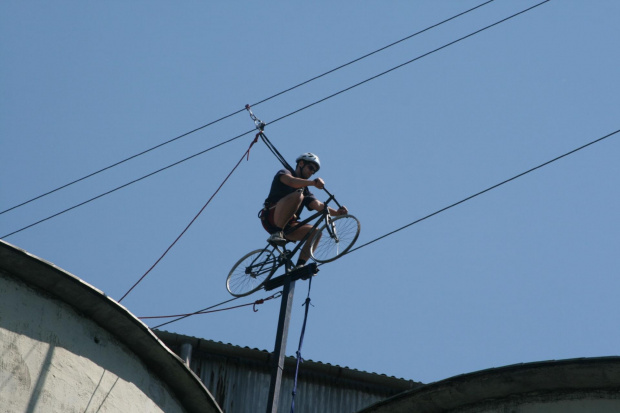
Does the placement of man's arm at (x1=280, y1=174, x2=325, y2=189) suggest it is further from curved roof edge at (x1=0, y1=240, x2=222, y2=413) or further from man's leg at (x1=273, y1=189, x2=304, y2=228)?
curved roof edge at (x1=0, y1=240, x2=222, y2=413)

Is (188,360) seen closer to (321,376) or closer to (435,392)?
(321,376)

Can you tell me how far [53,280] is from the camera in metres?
14.4

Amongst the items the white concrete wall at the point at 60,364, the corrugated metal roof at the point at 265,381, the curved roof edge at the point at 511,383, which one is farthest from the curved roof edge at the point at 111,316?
the corrugated metal roof at the point at 265,381

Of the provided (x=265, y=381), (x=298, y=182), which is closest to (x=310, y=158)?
(x=298, y=182)

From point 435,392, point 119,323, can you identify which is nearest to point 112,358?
point 119,323

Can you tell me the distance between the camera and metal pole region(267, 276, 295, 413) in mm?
16016

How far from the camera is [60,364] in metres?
→ 14.1

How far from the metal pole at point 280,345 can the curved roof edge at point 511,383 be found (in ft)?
4.57

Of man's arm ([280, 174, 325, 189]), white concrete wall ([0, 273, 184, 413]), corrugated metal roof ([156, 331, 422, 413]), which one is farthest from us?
corrugated metal roof ([156, 331, 422, 413])

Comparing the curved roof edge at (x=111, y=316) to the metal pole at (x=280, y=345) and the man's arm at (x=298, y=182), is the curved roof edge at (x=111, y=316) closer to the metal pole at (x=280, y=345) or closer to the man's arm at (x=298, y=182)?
the metal pole at (x=280, y=345)

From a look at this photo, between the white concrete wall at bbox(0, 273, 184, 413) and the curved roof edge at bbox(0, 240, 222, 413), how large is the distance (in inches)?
4.0

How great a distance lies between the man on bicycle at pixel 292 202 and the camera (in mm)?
18281

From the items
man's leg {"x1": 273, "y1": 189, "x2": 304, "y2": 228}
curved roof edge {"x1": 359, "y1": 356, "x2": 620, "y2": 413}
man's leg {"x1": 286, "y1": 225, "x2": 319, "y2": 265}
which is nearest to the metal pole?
man's leg {"x1": 286, "y1": 225, "x2": 319, "y2": 265}

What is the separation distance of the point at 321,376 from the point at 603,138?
820 centimetres
